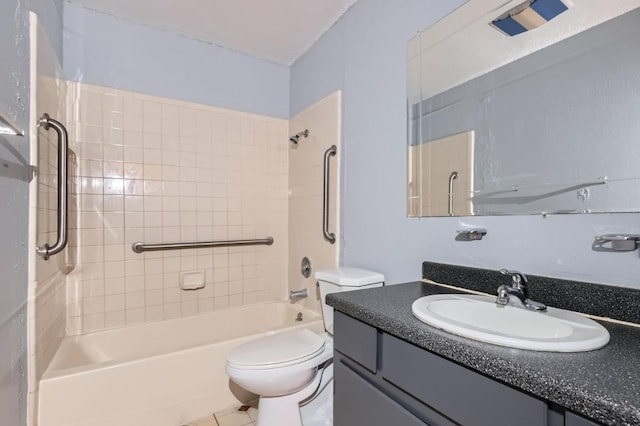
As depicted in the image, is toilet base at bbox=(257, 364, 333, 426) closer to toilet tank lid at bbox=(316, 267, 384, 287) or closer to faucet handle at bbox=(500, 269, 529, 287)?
toilet tank lid at bbox=(316, 267, 384, 287)

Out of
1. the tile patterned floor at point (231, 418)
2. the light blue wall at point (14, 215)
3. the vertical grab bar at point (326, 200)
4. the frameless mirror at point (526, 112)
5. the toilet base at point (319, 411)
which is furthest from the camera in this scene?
the vertical grab bar at point (326, 200)

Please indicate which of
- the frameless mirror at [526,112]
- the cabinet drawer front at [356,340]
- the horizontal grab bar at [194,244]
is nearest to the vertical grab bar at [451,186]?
the frameless mirror at [526,112]

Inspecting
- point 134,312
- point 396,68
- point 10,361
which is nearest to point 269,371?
point 10,361

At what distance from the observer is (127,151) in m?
2.00

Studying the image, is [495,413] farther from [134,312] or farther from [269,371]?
[134,312]

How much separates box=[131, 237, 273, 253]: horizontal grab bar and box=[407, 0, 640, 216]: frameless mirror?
1350mm

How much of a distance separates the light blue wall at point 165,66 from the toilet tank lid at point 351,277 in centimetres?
152

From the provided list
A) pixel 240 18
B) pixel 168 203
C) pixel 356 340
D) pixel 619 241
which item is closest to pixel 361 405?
pixel 356 340

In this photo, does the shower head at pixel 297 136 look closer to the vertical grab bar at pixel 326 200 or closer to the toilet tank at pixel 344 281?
the vertical grab bar at pixel 326 200

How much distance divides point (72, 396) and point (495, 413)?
165 centimetres

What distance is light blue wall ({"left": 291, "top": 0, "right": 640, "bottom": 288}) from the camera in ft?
2.92

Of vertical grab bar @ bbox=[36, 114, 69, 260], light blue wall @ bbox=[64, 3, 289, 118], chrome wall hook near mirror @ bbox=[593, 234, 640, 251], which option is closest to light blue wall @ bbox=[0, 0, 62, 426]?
vertical grab bar @ bbox=[36, 114, 69, 260]

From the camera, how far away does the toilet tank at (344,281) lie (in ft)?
4.87

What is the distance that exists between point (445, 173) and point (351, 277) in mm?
648
